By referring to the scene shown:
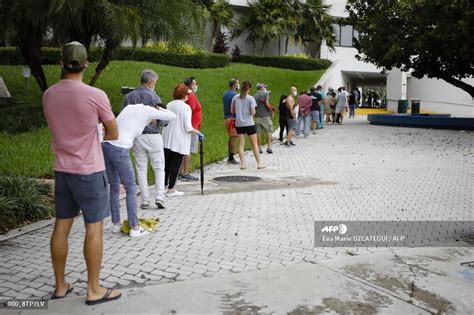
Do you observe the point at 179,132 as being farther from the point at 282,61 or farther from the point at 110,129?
the point at 282,61

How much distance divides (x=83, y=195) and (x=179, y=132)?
391 cm

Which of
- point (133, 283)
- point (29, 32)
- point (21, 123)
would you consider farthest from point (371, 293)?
point (29, 32)

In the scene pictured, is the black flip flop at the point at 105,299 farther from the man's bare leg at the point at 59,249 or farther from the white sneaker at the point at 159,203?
the white sneaker at the point at 159,203

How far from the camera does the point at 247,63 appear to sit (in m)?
37.4

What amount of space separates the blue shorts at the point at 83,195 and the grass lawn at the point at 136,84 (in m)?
5.14

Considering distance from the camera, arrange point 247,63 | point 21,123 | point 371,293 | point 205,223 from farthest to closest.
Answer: point 247,63, point 21,123, point 205,223, point 371,293

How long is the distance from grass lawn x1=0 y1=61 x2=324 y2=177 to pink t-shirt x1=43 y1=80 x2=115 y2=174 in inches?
208

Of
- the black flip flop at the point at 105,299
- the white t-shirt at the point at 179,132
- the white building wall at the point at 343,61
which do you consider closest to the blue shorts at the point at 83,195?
the black flip flop at the point at 105,299

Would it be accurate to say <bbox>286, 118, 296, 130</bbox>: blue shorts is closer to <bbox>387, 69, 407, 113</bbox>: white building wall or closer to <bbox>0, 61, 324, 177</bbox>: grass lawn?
<bbox>0, 61, 324, 177</bbox>: grass lawn

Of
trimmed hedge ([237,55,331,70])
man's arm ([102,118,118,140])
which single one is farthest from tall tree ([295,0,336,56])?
man's arm ([102,118,118,140])

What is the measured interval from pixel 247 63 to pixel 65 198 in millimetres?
33914

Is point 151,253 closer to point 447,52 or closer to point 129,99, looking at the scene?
point 129,99

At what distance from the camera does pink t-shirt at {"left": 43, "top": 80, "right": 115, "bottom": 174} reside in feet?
13.1

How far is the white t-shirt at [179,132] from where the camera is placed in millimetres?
7883
